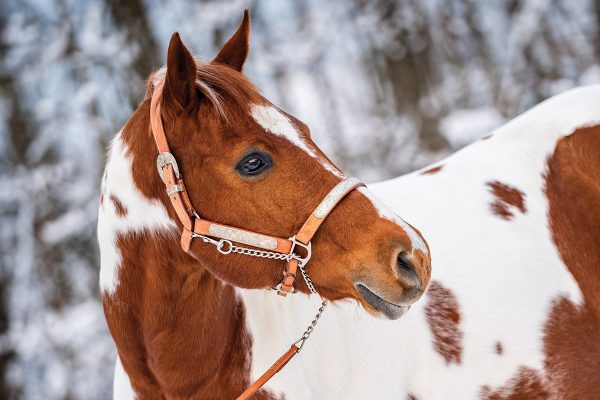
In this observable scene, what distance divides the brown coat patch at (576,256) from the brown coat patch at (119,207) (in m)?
1.50

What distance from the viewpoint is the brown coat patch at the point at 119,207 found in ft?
5.56

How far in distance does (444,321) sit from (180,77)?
120 centimetres

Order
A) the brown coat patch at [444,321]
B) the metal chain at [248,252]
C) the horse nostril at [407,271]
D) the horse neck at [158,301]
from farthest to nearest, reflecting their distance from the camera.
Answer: the brown coat patch at [444,321], the horse neck at [158,301], the metal chain at [248,252], the horse nostril at [407,271]

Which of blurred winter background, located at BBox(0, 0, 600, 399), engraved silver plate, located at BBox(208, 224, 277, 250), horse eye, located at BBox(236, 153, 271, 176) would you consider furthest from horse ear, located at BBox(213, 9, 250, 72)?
blurred winter background, located at BBox(0, 0, 600, 399)

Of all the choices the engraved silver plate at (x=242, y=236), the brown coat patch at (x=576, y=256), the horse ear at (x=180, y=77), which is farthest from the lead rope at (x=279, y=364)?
the brown coat patch at (x=576, y=256)

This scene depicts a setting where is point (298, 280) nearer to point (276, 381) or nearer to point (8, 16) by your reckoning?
point (276, 381)

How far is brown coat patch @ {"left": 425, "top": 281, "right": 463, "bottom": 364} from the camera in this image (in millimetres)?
2055

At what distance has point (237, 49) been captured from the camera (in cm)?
192

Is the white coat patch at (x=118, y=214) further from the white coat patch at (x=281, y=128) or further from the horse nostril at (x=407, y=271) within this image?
the horse nostril at (x=407, y=271)

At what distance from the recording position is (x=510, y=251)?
2277 mm

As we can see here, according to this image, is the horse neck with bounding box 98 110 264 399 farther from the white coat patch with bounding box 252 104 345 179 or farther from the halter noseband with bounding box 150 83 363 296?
the white coat patch with bounding box 252 104 345 179

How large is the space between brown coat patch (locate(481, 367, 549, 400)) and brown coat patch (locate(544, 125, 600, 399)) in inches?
2.3

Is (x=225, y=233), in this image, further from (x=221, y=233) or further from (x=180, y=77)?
(x=180, y=77)

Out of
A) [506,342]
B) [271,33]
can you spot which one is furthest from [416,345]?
[271,33]
